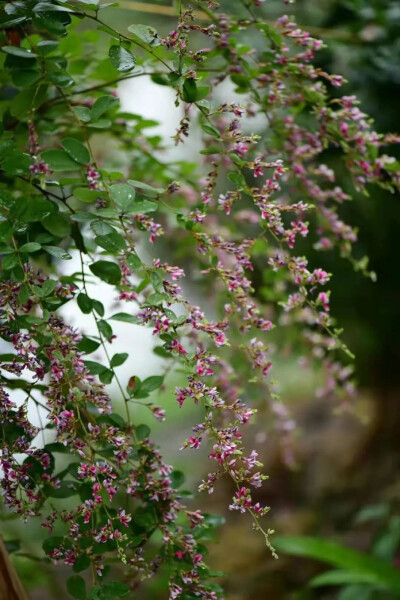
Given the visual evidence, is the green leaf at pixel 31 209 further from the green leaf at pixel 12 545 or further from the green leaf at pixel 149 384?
the green leaf at pixel 12 545

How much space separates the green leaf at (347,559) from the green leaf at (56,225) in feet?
4.05

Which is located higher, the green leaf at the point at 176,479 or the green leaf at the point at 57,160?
the green leaf at the point at 57,160

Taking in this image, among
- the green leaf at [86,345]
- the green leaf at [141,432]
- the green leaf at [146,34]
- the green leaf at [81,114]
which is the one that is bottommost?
the green leaf at [141,432]

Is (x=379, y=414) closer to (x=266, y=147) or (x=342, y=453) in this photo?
(x=342, y=453)

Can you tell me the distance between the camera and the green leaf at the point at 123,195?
690 mm

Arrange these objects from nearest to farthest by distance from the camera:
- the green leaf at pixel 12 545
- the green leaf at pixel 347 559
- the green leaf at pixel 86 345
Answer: the green leaf at pixel 86 345 < the green leaf at pixel 12 545 < the green leaf at pixel 347 559

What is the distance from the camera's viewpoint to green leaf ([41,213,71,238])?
2.48ft

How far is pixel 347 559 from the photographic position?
1.73 m

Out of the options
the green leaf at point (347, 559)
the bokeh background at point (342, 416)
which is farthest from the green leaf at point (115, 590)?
the green leaf at point (347, 559)

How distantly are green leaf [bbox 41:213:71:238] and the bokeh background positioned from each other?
64 cm

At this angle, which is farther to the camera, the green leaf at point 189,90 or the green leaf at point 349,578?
the green leaf at point 349,578

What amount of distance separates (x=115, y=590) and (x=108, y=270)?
310 mm

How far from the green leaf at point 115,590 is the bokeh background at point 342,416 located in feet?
2.54

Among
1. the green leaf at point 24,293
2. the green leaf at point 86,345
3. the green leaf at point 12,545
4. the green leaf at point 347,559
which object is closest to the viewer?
the green leaf at point 24,293
